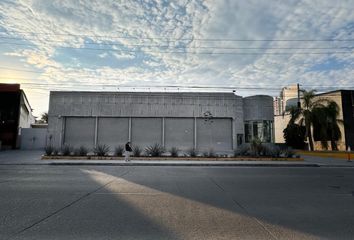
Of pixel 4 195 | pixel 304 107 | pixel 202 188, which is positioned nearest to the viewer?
pixel 4 195

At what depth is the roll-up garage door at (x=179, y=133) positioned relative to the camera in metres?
34.2

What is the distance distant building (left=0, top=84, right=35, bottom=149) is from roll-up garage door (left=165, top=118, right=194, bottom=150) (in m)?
21.1

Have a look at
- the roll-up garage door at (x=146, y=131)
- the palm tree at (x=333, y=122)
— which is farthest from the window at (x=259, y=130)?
the roll-up garage door at (x=146, y=131)

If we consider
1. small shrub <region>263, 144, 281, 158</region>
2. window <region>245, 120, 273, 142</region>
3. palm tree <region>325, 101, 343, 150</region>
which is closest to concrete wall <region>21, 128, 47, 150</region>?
window <region>245, 120, 273, 142</region>

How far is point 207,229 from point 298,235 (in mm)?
1701

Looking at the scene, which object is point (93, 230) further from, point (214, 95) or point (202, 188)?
point (214, 95)

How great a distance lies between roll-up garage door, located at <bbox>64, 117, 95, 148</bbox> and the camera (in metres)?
34.2

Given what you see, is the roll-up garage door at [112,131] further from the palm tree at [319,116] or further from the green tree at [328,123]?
the green tree at [328,123]

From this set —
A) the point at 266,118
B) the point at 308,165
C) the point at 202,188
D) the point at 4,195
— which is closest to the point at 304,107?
the point at 266,118

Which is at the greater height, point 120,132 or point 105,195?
point 120,132

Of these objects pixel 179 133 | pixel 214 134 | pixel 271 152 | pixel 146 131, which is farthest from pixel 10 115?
pixel 271 152

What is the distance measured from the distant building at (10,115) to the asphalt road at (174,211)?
30.2 metres

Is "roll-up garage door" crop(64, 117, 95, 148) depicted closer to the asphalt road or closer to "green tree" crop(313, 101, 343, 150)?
the asphalt road

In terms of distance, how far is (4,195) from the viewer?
8016mm
